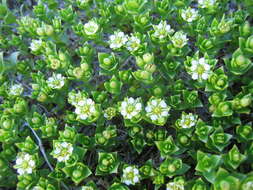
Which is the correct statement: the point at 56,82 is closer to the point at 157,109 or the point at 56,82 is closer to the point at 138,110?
the point at 138,110

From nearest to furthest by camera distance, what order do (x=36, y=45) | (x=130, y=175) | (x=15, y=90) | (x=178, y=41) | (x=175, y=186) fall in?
(x=175, y=186)
(x=130, y=175)
(x=178, y=41)
(x=15, y=90)
(x=36, y=45)

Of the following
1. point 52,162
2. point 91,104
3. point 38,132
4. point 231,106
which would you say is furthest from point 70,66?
point 231,106

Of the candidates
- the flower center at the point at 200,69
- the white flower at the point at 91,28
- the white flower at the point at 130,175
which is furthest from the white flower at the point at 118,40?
the white flower at the point at 130,175

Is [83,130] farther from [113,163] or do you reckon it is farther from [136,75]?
[136,75]

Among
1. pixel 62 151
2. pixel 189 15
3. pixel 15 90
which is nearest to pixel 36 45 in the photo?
pixel 15 90

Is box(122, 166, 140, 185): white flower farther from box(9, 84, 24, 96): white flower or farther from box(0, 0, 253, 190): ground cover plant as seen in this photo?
box(9, 84, 24, 96): white flower

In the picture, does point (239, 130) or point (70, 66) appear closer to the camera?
point (239, 130)

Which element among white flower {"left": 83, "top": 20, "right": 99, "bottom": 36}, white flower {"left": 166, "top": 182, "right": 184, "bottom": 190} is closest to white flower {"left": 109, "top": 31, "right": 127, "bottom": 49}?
white flower {"left": 83, "top": 20, "right": 99, "bottom": 36}
